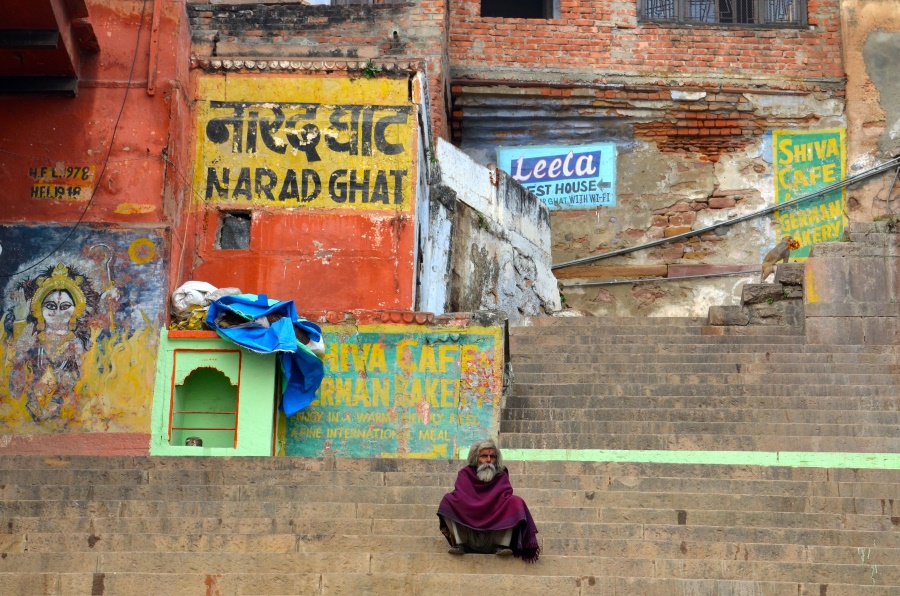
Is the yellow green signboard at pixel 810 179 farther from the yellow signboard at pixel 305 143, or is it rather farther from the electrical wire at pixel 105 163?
the electrical wire at pixel 105 163

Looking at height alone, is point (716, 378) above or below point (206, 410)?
above

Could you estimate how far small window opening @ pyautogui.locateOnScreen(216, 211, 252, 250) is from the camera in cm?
1722

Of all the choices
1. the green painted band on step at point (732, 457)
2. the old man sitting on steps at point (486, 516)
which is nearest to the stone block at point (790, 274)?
the green painted band on step at point (732, 457)

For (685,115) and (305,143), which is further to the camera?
(685,115)

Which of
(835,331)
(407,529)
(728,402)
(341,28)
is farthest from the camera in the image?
(341,28)

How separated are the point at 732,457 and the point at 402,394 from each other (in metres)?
3.48

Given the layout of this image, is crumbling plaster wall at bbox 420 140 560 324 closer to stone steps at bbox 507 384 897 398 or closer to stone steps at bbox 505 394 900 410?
stone steps at bbox 507 384 897 398

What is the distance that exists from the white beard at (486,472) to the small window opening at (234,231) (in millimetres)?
7217

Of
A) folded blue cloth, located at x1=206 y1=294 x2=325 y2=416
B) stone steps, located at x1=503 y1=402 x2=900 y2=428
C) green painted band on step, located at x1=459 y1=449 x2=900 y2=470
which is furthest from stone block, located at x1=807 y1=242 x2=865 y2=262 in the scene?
folded blue cloth, located at x1=206 y1=294 x2=325 y2=416

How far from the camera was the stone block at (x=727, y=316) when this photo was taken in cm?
1769

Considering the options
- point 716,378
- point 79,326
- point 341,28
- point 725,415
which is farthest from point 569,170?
point 79,326

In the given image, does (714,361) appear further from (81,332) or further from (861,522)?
(81,332)

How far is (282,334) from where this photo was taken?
15141 millimetres

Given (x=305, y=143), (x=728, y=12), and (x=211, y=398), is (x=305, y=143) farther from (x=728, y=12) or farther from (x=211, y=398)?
(x=728, y=12)
